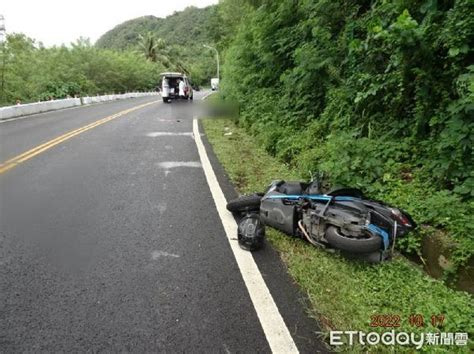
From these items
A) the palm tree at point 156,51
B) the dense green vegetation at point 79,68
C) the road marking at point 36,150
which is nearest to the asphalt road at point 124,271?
the road marking at point 36,150

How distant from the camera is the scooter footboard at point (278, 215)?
436cm

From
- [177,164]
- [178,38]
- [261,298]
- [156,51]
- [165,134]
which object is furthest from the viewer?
[178,38]

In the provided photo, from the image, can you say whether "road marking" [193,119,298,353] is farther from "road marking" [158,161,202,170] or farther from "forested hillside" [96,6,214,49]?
"forested hillside" [96,6,214,49]

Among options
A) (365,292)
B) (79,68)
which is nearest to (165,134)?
(365,292)

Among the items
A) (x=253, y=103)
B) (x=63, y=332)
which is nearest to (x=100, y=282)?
(x=63, y=332)

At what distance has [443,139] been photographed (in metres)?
4.27

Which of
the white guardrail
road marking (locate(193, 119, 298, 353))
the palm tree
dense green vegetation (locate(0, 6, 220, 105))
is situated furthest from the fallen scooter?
the palm tree

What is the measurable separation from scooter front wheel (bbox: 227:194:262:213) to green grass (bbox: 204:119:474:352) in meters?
0.40

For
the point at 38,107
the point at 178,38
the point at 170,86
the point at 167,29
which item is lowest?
the point at 38,107

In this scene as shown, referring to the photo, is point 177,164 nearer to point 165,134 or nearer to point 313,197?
point 313,197

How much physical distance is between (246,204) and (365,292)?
196cm

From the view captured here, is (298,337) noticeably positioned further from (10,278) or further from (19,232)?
(19,232)

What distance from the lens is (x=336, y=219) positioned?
386 cm

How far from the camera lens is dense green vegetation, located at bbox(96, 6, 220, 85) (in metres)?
87.9
